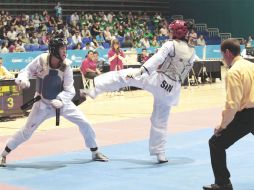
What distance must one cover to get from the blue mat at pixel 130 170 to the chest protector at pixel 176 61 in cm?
135

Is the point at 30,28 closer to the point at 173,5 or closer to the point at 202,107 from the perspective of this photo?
the point at 202,107

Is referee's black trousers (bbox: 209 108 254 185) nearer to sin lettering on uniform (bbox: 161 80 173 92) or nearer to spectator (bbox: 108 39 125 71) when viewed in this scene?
sin lettering on uniform (bbox: 161 80 173 92)

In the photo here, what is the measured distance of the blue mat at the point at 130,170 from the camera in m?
6.44

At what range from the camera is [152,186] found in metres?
6.32

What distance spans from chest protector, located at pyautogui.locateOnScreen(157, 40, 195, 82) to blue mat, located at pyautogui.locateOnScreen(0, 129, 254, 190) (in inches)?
53.2

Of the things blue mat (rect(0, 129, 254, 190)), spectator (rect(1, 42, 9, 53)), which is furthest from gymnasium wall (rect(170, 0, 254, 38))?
blue mat (rect(0, 129, 254, 190))

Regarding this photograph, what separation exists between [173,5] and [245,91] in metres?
35.0

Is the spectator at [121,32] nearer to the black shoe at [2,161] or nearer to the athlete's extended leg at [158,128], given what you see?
the athlete's extended leg at [158,128]

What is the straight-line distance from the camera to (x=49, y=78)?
750 centimetres

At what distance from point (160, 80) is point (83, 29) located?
2171cm

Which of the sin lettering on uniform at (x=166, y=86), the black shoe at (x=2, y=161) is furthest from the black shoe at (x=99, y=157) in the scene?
the sin lettering on uniform at (x=166, y=86)

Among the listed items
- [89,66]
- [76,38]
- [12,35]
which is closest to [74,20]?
[76,38]

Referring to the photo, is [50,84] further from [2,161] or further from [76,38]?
[76,38]

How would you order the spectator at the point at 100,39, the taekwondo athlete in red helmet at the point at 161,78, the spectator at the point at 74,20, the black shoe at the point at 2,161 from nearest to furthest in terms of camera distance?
the taekwondo athlete in red helmet at the point at 161,78 → the black shoe at the point at 2,161 → the spectator at the point at 100,39 → the spectator at the point at 74,20
